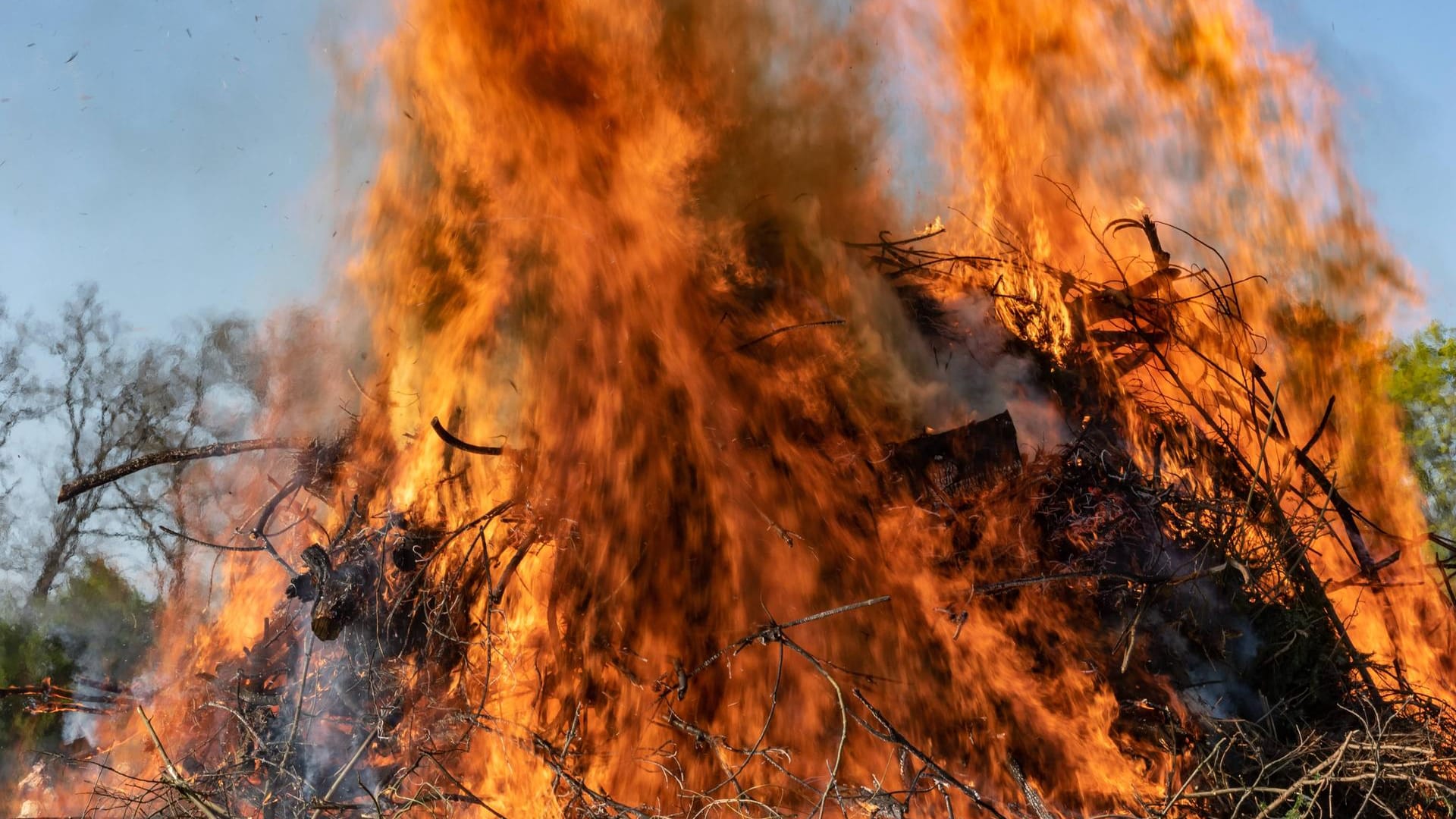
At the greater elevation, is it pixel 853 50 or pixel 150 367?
pixel 150 367

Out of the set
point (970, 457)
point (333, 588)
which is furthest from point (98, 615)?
point (970, 457)

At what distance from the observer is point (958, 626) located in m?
4.77

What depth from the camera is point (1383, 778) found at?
12.6 ft

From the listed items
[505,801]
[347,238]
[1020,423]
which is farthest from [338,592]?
[1020,423]

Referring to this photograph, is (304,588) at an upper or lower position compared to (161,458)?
lower

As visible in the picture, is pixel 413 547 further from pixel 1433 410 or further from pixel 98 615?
pixel 1433 410

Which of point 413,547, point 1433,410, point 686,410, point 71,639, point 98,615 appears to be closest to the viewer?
point 686,410

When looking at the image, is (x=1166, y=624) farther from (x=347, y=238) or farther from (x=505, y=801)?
(x=347, y=238)

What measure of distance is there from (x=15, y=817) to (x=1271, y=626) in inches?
458

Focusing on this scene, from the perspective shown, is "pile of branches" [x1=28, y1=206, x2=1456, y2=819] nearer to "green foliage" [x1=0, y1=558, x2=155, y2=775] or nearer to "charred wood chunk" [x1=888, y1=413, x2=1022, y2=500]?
"charred wood chunk" [x1=888, y1=413, x2=1022, y2=500]

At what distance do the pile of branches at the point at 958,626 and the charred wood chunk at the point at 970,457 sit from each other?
0.04ft

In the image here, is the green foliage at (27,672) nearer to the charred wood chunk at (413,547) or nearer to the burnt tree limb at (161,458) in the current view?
the burnt tree limb at (161,458)

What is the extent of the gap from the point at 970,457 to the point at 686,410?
1854 millimetres

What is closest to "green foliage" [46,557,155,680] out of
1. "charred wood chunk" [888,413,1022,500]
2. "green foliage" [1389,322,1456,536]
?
"charred wood chunk" [888,413,1022,500]
